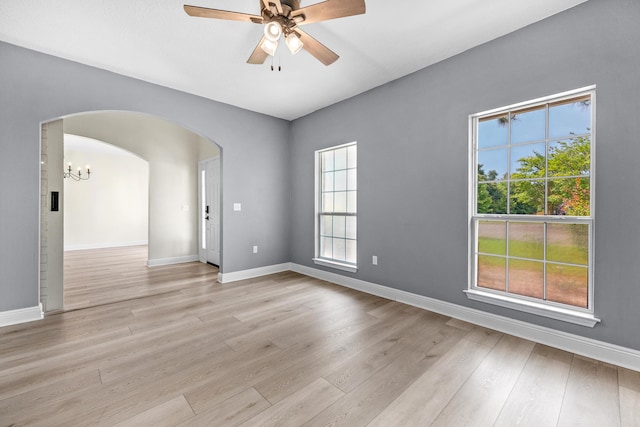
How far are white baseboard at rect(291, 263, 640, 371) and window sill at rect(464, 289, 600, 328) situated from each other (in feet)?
0.41

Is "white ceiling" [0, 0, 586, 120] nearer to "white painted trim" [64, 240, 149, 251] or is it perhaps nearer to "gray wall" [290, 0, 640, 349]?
"gray wall" [290, 0, 640, 349]

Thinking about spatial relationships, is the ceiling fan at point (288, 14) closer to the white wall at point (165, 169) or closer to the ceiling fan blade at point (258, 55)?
the ceiling fan blade at point (258, 55)

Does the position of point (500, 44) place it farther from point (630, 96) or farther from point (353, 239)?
point (353, 239)

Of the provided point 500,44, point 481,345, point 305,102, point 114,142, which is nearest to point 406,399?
point 481,345

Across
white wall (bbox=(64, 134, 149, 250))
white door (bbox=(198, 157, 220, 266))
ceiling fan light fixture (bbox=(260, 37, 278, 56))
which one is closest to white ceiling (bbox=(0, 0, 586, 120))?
ceiling fan light fixture (bbox=(260, 37, 278, 56))

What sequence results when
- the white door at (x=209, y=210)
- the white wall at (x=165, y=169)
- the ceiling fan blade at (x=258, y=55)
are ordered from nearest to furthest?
the ceiling fan blade at (x=258, y=55), the white wall at (x=165, y=169), the white door at (x=209, y=210)

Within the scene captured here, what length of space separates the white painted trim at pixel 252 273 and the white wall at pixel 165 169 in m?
2.12

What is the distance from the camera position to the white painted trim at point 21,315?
8.87ft

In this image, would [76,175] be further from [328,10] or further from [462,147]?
[462,147]

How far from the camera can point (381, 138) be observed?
3621mm

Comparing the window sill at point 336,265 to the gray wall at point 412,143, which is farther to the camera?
the window sill at point 336,265

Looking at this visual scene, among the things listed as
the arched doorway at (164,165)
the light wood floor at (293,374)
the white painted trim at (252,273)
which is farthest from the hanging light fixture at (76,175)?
the light wood floor at (293,374)

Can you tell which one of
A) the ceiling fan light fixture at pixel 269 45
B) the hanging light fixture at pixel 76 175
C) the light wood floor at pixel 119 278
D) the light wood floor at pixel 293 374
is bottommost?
the light wood floor at pixel 293 374

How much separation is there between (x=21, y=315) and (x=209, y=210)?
332 cm
